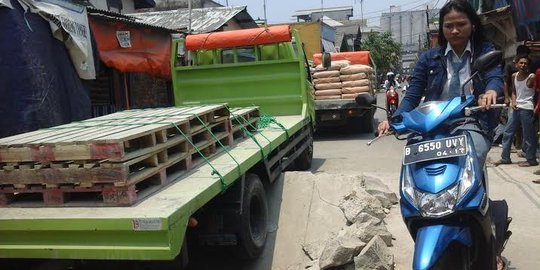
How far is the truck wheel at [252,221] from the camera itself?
12.7 feet

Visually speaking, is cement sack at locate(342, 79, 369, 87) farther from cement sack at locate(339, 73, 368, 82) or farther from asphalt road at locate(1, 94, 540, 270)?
asphalt road at locate(1, 94, 540, 270)

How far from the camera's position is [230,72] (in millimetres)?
7324

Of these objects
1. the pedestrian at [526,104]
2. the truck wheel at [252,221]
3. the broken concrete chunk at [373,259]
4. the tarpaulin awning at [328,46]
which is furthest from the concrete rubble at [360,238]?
the tarpaulin awning at [328,46]

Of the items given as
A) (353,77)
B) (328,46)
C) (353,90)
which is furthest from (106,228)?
(328,46)

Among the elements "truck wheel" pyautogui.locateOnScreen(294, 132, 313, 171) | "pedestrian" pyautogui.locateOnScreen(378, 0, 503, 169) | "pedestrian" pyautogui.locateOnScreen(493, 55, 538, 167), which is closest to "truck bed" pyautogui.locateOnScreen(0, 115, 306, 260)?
"pedestrian" pyautogui.locateOnScreen(378, 0, 503, 169)

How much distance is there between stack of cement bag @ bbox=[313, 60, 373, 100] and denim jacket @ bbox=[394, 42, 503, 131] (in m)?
8.23

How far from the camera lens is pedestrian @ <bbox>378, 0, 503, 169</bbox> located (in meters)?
3.23

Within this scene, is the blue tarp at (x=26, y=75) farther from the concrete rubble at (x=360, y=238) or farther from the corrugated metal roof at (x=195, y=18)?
the corrugated metal roof at (x=195, y=18)

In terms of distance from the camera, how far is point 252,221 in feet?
14.3

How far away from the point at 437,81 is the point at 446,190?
1.15m

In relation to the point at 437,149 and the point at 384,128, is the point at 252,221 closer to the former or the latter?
the point at 384,128

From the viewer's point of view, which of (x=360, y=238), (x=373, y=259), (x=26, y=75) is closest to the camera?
(x=373, y=259)

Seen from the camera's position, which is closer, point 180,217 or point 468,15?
point 180,217

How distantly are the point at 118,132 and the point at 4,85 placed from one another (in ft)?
10.7
